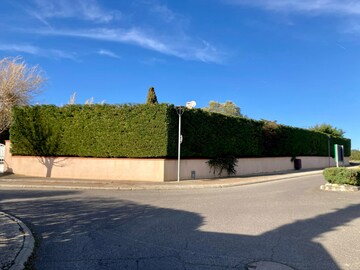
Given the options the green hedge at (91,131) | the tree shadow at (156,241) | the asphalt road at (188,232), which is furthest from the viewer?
the green hedge at (91,131)

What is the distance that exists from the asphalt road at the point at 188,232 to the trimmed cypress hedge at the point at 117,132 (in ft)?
25.5

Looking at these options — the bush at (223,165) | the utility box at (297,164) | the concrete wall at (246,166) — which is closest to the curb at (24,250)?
the concrete wall at (246,166)

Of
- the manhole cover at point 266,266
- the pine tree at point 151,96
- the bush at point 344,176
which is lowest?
the manhole cover at point 266,266

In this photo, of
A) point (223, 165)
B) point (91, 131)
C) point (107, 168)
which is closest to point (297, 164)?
point (223, 165)

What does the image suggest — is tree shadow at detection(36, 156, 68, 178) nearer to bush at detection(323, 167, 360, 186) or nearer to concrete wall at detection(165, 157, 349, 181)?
concrete wall at detection(165, 157, 349, 181)

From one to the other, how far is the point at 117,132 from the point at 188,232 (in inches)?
537

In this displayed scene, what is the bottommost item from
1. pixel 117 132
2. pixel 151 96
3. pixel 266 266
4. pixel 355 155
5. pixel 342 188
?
pixel 266 266

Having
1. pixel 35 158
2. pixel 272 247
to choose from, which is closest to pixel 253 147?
pixel 35 158

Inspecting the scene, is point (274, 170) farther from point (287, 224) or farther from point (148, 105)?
point (287, 224)

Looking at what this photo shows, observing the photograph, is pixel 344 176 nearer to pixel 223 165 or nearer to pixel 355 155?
pixel 223 165

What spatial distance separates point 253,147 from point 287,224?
1853cm

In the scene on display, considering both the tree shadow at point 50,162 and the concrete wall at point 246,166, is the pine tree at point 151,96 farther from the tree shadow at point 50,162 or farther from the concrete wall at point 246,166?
the tree shadow at point 50,162

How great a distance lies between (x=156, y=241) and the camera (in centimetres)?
645

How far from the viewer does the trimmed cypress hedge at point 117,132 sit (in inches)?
776
